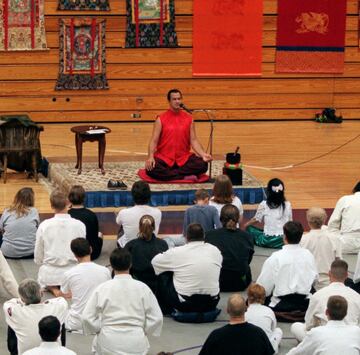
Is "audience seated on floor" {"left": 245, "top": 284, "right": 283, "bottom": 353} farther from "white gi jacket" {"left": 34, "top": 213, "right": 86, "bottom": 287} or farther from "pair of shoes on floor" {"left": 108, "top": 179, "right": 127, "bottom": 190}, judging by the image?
"pair of shoes on floor" {"left": 108, "top": 179, "right": 127, "bottom": 190}

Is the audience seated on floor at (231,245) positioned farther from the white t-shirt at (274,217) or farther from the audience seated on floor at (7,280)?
the audience seated on floor at (7,280)

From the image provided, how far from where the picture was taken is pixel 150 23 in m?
18.2

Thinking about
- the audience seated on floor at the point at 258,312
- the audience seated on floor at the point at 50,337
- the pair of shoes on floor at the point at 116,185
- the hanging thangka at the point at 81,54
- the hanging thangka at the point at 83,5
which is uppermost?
the hanging thangka at the point at 83,5

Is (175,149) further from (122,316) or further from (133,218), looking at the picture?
(122,316)

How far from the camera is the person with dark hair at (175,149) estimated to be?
41.8 feet

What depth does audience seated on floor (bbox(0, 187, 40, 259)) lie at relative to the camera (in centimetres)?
970

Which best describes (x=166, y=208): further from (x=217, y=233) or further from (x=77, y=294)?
(x=77, y=294)

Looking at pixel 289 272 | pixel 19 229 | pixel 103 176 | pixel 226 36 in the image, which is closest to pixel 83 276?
pixel 289 272

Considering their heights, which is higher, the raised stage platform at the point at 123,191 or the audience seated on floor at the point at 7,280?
the audience seated on floor at the point at 7,280

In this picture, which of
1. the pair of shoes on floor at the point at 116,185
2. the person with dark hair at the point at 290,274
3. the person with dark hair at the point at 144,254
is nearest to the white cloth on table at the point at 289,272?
the person with dark hair at the point at 290,274

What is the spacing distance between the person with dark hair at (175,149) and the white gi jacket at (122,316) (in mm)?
5859

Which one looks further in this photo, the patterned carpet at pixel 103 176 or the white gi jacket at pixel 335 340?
the patterned carpet at pixel 103 176

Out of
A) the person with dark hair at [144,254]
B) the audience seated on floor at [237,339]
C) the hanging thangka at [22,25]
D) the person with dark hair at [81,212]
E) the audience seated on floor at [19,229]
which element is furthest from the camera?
the hanging thangka at [22,25]

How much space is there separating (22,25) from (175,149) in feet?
19.5
